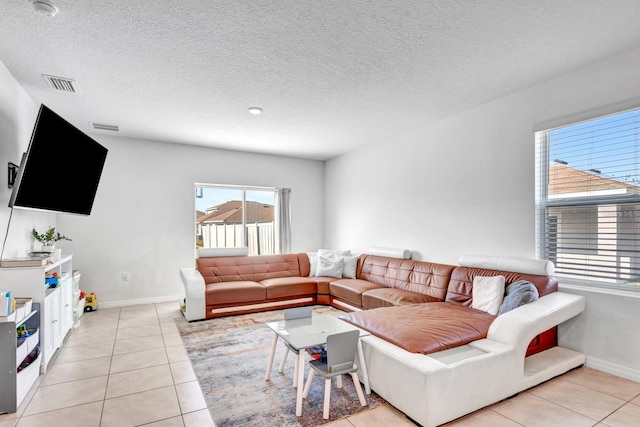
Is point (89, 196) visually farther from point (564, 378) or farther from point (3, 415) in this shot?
point (564, 378)

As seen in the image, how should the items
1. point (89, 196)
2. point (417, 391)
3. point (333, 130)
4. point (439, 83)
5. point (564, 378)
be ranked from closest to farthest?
point (417, 391), point (564, 378), point (439, 83), point (89, 196), point (333, 130)

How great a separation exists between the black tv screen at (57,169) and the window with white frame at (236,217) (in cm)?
207

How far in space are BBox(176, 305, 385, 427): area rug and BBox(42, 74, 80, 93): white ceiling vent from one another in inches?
108

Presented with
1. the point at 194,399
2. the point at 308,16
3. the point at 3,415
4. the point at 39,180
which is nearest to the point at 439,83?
the point at 308,16

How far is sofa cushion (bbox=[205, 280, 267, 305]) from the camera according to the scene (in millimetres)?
4258

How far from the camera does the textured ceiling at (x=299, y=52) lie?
2.05m

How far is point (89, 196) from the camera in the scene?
364 cm

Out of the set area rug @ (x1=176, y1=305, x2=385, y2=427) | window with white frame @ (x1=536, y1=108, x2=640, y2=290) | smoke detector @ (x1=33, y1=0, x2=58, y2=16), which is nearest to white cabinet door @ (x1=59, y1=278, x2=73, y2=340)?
area rug @ (x1=176, y1=305, x2=385, y2=427)

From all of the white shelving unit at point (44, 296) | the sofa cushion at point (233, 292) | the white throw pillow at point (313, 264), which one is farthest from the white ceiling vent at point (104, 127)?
the white throw pillow at point (313, 264)

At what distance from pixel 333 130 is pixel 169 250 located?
126 inches

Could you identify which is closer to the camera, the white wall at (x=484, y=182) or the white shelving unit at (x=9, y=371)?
the white shelving unit at (x=9, y=371)

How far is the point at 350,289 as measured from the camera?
436 cm

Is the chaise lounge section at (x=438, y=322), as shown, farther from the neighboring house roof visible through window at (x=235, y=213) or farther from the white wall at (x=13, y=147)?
the white wall at (x=13, y=147)

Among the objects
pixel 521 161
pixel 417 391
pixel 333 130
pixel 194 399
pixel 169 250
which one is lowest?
pixel 194 399
